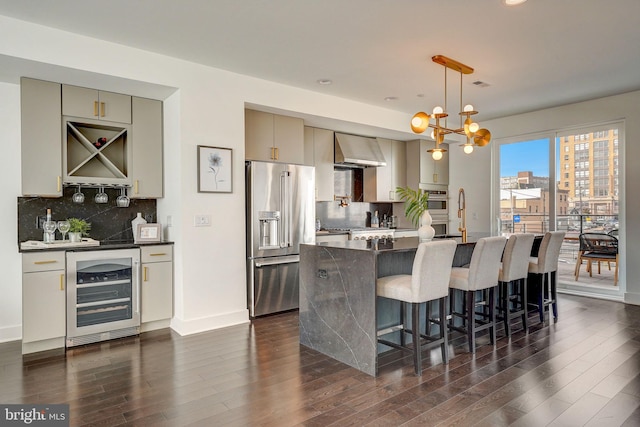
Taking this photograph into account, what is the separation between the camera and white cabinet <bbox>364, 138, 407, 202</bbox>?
254 inches

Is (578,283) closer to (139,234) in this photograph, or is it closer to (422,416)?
(422,416)

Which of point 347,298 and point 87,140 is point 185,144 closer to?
point 87,140

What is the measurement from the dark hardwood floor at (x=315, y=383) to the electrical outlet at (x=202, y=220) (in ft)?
3.64

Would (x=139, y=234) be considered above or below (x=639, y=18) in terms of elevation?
below

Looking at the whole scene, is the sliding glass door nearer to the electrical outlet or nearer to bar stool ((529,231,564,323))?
bar stool ((529,231,564,323))

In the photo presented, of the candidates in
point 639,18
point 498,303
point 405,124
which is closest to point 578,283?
point 498,303

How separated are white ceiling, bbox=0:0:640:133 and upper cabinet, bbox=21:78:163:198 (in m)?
0.67

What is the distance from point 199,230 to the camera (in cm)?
401

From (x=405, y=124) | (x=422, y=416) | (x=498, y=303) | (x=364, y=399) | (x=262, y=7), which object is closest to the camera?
(x=422, y=416)

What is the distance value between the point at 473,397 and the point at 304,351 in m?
1.41

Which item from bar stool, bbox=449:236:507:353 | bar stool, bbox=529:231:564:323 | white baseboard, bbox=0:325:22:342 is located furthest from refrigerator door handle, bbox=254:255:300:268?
bar stool, bbox=529:231:564:323

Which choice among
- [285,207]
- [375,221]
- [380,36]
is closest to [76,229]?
[285,207]

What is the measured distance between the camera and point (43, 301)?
3367mm

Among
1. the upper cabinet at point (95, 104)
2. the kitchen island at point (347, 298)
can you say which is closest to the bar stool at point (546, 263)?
the kitchen island at point (347, 298)
